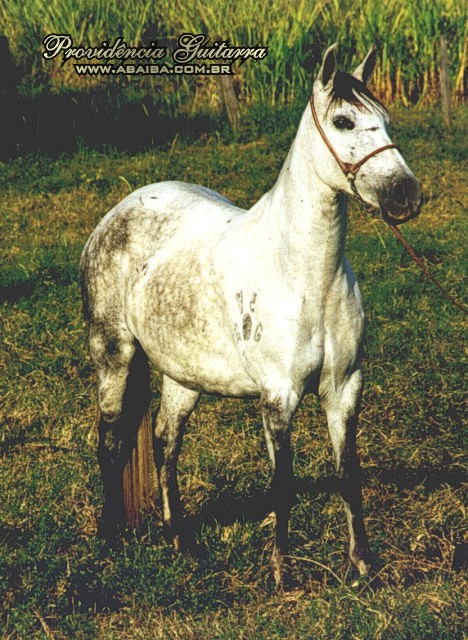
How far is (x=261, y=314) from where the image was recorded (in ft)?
12.6

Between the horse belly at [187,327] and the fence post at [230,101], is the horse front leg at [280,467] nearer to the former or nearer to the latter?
the horse belly at [187,327]

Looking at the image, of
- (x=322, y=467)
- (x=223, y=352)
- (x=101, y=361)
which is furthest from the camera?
(x=322, y=467)

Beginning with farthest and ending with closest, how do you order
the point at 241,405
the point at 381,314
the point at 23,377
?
the point at 381,314 → the point at 23,377 → the point at 241,405

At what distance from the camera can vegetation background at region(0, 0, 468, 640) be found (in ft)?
13.7

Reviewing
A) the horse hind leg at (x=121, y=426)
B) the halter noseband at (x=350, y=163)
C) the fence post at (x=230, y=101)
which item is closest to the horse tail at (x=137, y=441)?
the horse hind leg at (x=121, y=426)

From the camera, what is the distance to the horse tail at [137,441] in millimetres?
4871

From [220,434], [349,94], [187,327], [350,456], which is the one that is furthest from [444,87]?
[349,94]

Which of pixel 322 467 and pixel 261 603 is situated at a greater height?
pixel 261 603

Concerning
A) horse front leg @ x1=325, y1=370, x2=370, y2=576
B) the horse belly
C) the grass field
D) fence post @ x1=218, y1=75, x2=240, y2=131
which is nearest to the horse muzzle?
horse front leg @ x1=325, y1=370, x2=370, y2=576

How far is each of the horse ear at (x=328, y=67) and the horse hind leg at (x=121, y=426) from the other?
6.16 ft

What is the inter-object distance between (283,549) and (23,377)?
3.21 metres

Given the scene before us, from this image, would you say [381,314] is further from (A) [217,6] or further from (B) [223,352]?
(A) [217,6]

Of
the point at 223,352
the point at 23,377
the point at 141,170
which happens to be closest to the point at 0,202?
the point at 141,170

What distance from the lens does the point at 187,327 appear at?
425 centimetres
